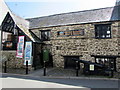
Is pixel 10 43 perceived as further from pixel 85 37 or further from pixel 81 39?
pixel 85 37

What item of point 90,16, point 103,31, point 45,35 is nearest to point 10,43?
point 45,35

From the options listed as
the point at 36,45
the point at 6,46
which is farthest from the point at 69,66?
the point at 6,46

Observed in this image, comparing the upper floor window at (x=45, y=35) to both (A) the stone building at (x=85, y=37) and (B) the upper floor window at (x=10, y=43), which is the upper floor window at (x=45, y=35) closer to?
(A) the stone building at (x=85, y=37)

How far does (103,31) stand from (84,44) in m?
2.64

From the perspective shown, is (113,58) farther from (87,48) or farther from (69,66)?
(69,66)

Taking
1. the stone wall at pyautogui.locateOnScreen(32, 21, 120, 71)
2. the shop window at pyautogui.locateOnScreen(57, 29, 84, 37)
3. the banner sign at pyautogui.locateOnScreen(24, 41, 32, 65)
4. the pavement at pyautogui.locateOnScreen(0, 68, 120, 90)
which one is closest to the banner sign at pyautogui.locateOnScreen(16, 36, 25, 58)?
the banner sign at pyautogui.locateOnScreen(24, 41, 32, 65)

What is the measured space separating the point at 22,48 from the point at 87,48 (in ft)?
25.7

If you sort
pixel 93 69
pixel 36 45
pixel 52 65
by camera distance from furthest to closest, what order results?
pixel 52 65 → pixel 36 45 → pixel 93 69

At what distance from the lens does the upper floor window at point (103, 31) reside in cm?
1048

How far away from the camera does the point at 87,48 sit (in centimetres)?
1099

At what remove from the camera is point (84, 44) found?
36.6 feet

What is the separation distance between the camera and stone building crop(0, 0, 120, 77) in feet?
33.5

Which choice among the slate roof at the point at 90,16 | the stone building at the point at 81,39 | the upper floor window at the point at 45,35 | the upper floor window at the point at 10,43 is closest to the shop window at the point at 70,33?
the stone building at the point at 81,39

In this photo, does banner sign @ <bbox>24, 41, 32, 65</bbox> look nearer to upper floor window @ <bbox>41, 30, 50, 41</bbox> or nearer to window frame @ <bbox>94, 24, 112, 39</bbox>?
upper floor window @ <bbox>41, 30, 50, 41</bbox>
